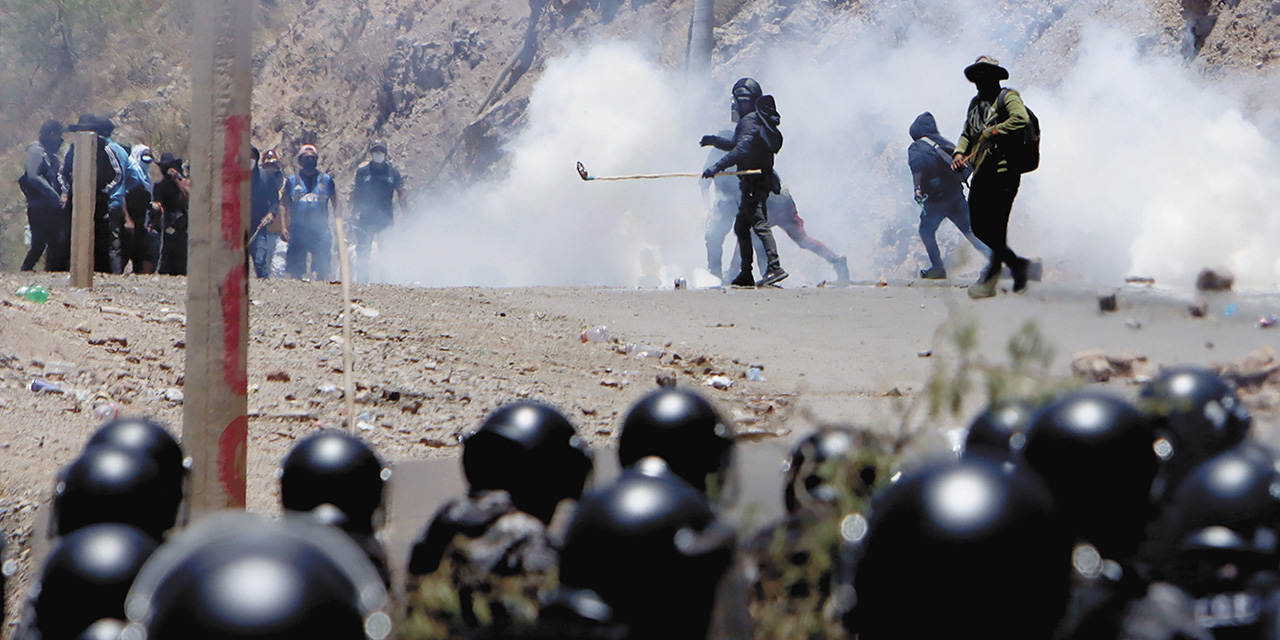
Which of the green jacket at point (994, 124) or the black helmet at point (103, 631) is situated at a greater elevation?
the green jacket at point (994, 124)

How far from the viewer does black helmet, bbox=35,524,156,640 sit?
8.42 ft

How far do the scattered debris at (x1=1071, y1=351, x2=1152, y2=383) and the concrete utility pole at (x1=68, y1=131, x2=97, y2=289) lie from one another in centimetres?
661

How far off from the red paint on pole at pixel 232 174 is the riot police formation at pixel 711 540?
2.08ft

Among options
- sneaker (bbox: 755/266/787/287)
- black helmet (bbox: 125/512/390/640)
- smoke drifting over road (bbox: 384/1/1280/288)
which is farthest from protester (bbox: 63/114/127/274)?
black helmet (bbox: 125/512/390/640)

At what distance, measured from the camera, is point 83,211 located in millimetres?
8398

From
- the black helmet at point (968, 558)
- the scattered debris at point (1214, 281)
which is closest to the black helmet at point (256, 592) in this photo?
the black helmet at point (968, 558)

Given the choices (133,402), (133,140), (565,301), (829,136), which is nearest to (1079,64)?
(829,136)

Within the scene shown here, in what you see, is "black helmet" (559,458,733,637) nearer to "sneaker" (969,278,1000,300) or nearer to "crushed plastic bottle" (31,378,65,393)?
"crushed plastic bottle" (31,378,65,393)

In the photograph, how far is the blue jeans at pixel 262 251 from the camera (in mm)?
12617

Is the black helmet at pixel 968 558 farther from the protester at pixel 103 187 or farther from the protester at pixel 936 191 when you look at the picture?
the protester at pixel 103 187

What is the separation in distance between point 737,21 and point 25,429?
1731cm

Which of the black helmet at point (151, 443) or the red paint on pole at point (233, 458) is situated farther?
the red paint on pole at point (233, 458)

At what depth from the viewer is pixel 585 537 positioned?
2393 mm

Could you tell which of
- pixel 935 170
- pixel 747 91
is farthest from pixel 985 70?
pixel 747 91
